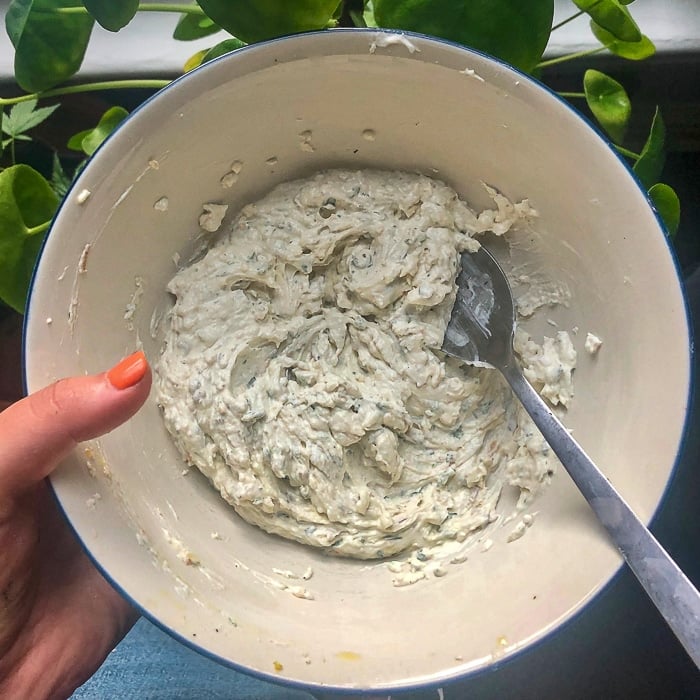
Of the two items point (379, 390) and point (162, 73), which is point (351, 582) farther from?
point (162, 73)

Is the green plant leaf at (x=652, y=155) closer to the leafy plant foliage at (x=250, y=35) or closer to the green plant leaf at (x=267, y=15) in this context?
the leafy plant foliage at (x=250, y=35)

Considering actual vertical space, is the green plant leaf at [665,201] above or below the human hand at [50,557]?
above

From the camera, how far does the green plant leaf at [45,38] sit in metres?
0.88

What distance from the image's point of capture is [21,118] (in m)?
1.08

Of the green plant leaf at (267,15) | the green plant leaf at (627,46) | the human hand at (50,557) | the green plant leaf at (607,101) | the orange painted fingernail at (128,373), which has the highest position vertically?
the green plant leaf at (267,15)

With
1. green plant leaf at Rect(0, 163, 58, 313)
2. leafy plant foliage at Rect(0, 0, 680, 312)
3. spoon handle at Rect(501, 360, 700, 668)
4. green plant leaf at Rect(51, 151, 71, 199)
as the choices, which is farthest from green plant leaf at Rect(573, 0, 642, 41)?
green plant leaf at Rect(51, 151, 71, 199)

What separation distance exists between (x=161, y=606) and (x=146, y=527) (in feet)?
0.37

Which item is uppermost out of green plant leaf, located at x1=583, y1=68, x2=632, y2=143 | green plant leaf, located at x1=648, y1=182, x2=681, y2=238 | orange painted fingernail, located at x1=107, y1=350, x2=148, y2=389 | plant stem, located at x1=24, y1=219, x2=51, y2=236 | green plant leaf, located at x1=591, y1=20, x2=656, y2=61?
green plant leaf, located at x1=591, y1=20, x2=656, y2=61

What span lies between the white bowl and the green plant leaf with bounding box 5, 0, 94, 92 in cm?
23

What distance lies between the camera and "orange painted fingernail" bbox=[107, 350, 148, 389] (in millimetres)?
730

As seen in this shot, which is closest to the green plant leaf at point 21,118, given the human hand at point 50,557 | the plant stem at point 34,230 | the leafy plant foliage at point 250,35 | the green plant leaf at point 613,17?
the leafy plant foliage at point 250,35

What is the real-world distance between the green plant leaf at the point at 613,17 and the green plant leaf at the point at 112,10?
0.56 metres

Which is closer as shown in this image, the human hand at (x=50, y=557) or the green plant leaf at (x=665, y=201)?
the human hand at (x=50, y=557)

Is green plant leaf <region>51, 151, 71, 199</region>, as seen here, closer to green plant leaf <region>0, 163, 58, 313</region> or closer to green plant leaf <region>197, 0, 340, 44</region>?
green plant leaf <region>0, 163, 58, 313</region>
